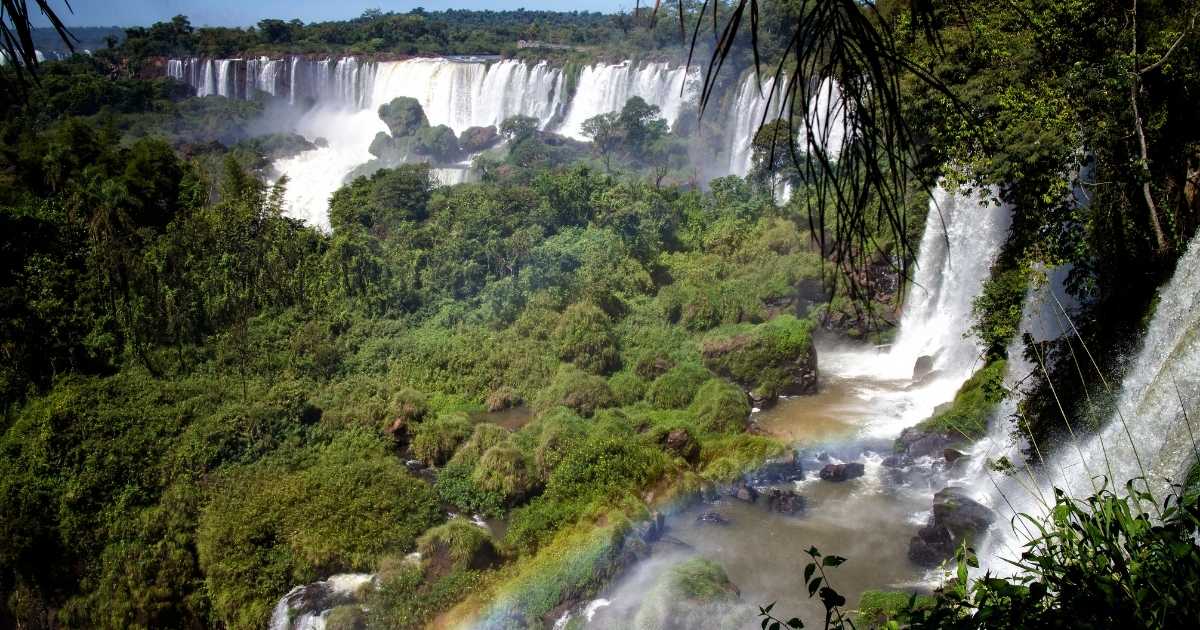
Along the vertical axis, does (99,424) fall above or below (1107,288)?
below

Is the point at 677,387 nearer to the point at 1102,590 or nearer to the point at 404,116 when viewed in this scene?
the point at 1102,590

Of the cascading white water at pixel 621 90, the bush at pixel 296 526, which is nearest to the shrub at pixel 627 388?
the bush at pixel 296 526

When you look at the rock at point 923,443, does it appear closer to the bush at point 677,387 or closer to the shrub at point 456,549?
the bush at point 677,387

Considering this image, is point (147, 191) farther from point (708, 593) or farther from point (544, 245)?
point (708, 593)

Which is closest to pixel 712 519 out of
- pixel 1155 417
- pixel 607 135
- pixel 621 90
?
pixel 1155 417

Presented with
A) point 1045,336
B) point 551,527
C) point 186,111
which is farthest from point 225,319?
point 186,111

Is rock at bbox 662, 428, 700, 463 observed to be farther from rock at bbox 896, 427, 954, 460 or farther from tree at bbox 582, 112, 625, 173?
tree at bbox 582, 112, 625, 173

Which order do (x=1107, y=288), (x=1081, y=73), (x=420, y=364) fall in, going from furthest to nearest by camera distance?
(x=420, y=364) → (x=1081, y=73) → (x=1107, y=288)

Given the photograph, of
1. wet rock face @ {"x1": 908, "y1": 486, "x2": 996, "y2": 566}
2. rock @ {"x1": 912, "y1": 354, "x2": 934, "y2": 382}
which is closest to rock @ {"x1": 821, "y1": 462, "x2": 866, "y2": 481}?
wet rock face @ {"x1": 908, "y1": 486, "x2": 996, "y2": 566}
